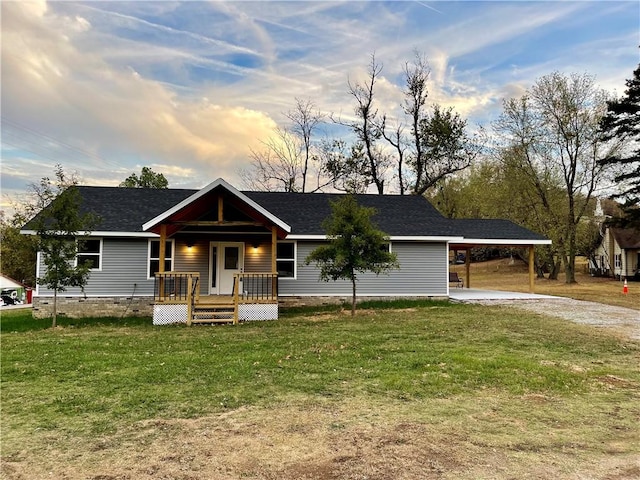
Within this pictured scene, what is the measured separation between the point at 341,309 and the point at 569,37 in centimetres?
1192

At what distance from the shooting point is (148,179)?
38281 millimetres

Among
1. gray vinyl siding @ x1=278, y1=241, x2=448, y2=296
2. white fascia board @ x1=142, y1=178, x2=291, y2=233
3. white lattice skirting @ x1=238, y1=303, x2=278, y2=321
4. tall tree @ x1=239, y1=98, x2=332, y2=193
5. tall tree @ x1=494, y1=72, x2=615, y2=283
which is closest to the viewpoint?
white fascia board @ x1=142, y1=178, x2=291, y2=233

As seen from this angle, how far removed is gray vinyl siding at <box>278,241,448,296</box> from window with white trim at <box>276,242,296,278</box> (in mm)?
190

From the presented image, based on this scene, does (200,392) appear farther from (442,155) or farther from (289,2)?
(442,155)

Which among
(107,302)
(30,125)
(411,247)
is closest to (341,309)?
(411,247)

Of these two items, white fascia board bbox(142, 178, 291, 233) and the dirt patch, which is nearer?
the dirt patch

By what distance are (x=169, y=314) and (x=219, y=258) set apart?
356cm

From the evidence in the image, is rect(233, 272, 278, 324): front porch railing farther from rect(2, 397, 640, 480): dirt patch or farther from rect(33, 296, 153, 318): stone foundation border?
rect(2, 397, 640, 480): dirt patch

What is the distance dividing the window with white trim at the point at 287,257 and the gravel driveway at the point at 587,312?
6.73m

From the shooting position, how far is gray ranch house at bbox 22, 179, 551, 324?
1295 centimetres

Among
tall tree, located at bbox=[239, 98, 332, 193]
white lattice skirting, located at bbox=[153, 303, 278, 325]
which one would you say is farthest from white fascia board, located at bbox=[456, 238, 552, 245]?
tall tree, located at bbox=[239, 98, 332, 193]

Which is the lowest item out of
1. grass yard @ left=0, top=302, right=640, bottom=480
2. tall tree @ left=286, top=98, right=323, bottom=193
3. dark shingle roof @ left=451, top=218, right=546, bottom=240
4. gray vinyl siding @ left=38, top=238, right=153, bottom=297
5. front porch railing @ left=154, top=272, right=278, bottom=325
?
grass yard @ left=0, top=302, right=640, bottom=480

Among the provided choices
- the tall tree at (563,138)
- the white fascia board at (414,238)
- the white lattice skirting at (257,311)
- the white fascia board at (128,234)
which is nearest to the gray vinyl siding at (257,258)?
the white fascia board at (414,238)

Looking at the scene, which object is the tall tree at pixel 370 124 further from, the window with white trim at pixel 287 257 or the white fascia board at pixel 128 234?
the white fascia board at pixel 128 234
